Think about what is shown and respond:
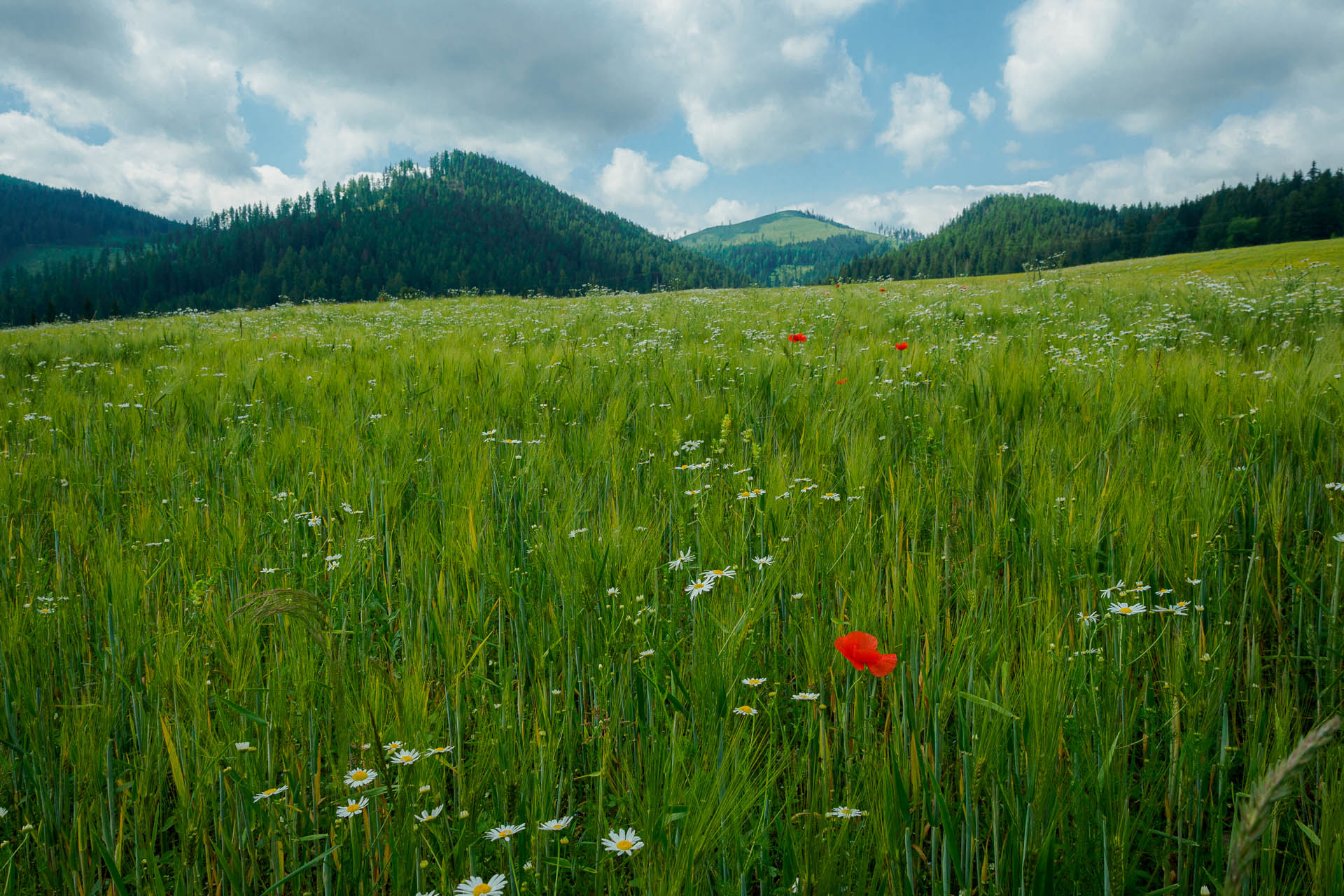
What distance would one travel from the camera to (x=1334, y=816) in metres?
0.99

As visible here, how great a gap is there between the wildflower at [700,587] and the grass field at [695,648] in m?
0.05

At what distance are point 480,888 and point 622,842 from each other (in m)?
0.23

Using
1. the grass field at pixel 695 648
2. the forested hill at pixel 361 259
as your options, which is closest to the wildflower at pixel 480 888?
the grass field at pixel 695 648

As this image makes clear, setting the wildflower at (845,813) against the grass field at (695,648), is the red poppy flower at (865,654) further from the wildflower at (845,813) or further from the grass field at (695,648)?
the wildflower at (845,813)

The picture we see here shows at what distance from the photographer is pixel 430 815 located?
1132 millimetres

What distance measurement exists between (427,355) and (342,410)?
2.25m

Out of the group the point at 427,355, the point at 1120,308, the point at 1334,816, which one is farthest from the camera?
the point at 1120,308

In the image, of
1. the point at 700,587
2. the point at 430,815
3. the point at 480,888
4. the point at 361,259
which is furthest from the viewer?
the point at 361,259

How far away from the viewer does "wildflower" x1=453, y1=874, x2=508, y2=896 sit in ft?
3.31

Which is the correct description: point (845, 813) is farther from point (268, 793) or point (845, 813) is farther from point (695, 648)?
point (268, 793)

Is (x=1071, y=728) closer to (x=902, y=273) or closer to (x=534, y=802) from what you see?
(x=534, y=802)

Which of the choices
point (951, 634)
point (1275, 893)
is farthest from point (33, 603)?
point (1275, 893)

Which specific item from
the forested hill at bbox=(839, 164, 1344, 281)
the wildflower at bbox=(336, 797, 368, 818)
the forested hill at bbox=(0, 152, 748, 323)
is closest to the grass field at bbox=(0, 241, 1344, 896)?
the wildflower at bbox=(336, 797, 368, 818)

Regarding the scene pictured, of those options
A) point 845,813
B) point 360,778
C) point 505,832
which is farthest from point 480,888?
point 845,813
